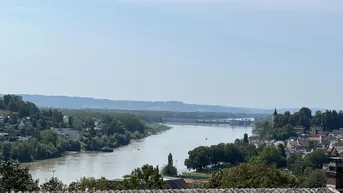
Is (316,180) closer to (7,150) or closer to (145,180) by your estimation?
A: (145,180)

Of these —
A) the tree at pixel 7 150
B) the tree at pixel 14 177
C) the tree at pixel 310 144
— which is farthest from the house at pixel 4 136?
the tree at pixel 14 177

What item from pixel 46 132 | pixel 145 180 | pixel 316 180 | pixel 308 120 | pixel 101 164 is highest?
pixel 308 120

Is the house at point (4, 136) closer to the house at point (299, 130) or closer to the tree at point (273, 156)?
the tree at point (273, 156)

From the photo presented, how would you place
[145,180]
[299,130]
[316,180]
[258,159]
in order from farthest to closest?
1. [299,130]
2. [258,159]
3. [316,180]
4. [145,180]

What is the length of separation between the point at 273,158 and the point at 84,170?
18.8 m

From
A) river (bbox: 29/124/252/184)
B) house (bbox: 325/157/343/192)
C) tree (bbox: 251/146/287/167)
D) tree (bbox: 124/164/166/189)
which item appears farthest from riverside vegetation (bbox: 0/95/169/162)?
house (bbox: 325/157/343/192)

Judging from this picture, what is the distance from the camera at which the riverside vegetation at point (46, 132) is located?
65.3 m

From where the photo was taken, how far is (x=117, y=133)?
9294 cm

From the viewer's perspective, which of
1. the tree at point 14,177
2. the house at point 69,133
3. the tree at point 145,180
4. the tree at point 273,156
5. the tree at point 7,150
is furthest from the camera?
the house at point 69,133

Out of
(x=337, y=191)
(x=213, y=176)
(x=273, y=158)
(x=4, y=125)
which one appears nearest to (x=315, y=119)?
(x=273, y=158)

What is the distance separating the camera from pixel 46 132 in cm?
7719

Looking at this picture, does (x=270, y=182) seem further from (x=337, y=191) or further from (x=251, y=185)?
(x=337, y=191)

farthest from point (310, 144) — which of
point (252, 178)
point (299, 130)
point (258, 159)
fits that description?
point (252, 178)

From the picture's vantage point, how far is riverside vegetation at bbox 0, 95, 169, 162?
65312mm
